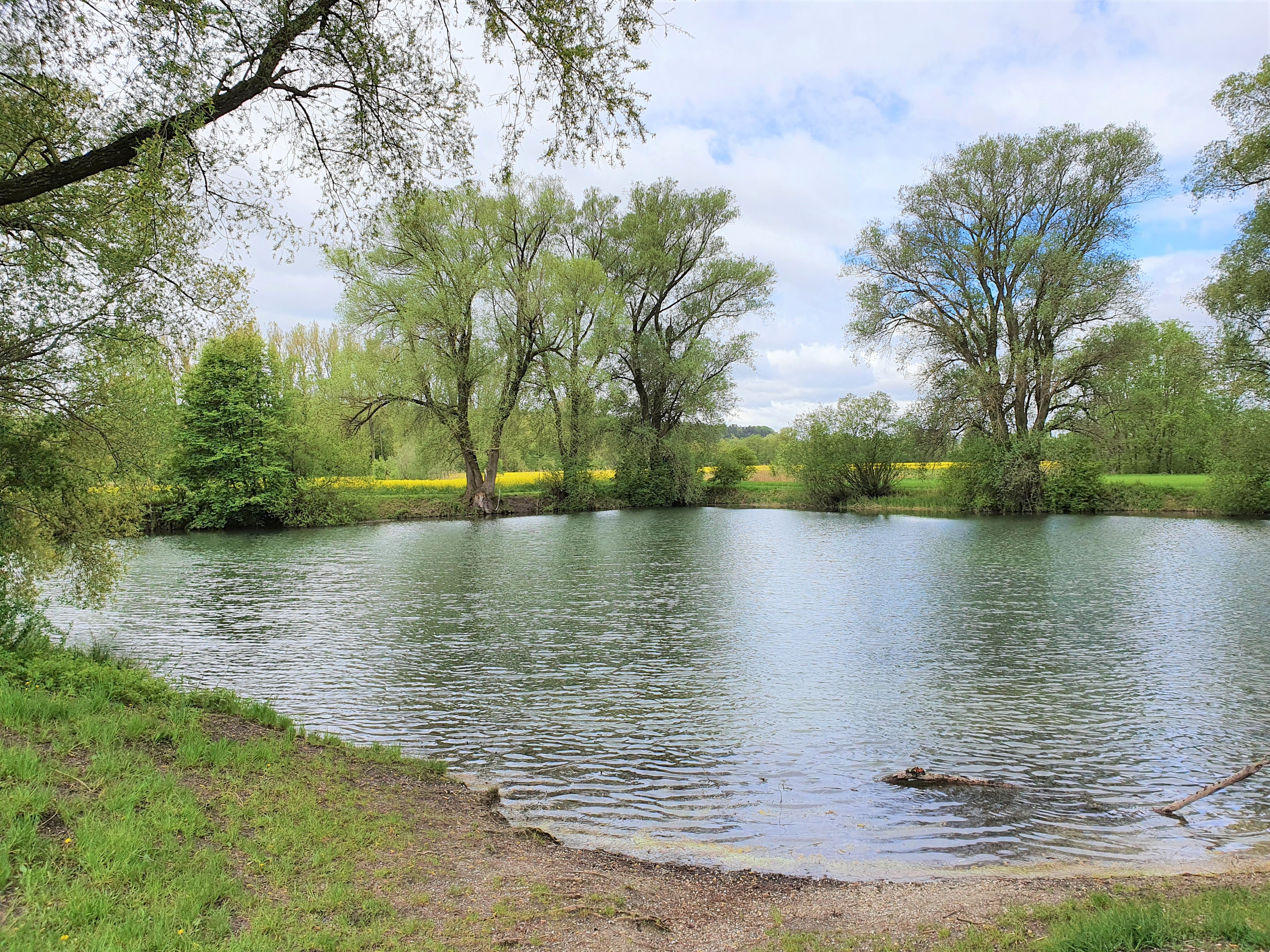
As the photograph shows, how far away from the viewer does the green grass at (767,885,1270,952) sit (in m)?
4.06

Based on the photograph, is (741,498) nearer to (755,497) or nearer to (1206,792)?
(755,497)

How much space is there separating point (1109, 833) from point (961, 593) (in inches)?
522

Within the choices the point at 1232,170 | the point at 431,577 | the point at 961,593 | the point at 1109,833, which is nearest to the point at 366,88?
the point at 1109,833

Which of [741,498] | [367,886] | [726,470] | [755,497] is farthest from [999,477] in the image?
[367,886]

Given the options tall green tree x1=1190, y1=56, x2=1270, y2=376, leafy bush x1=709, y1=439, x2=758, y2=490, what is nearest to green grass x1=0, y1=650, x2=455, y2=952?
tall green tree x1=1190, y1=56, x2=1270, y2=376

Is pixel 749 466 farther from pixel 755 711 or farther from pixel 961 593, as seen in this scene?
pixel 755 711

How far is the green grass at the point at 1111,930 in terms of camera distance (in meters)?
4.06

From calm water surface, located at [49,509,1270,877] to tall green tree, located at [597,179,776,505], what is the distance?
2658cm

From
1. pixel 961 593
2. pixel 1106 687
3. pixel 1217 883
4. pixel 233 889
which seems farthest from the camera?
pixel 961 593

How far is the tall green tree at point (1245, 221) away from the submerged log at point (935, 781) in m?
25.6

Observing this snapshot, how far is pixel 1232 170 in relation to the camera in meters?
24.3

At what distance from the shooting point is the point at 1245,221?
27453mm

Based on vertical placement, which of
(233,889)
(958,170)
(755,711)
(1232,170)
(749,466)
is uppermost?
(958,170)

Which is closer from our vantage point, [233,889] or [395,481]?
[233,889]
